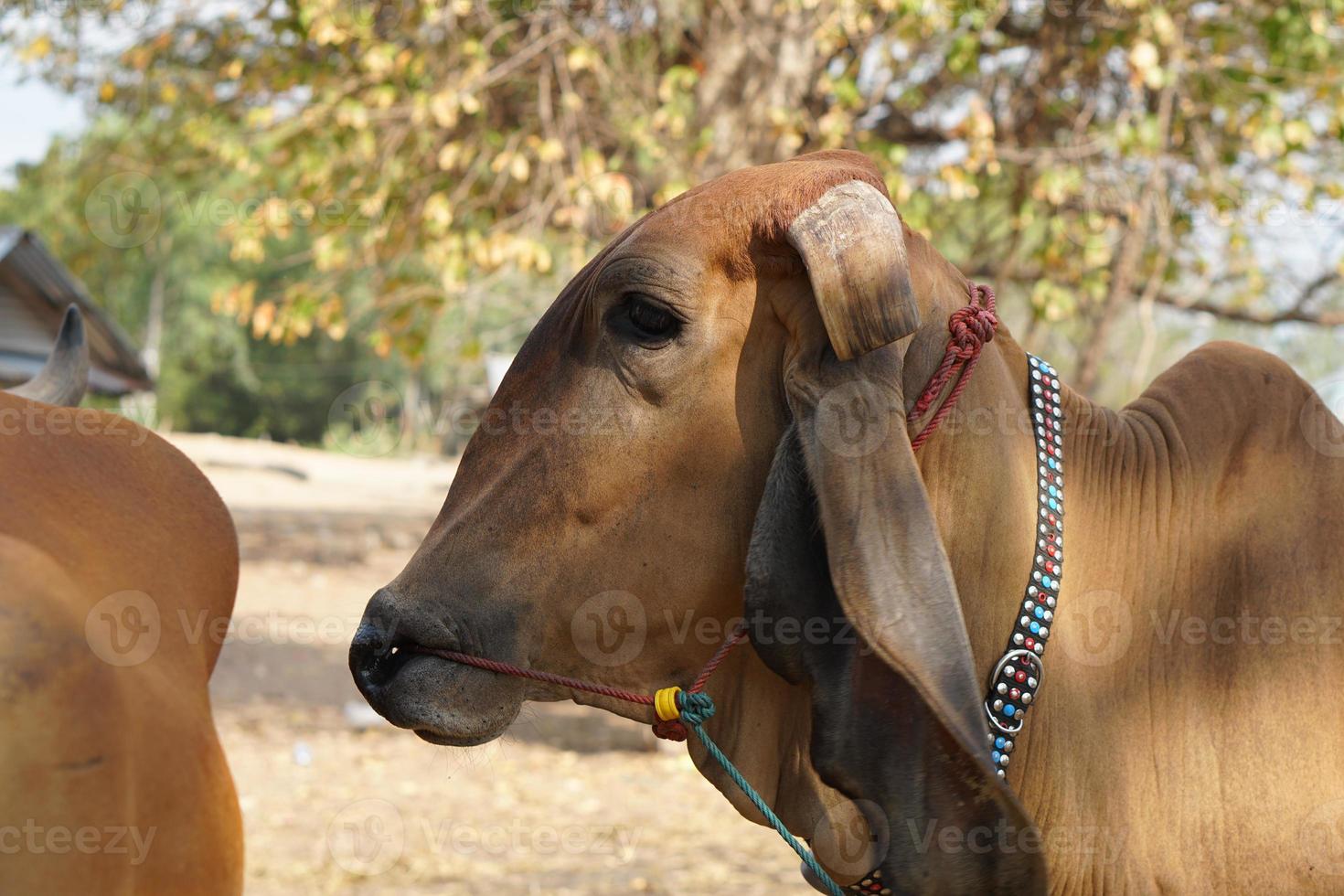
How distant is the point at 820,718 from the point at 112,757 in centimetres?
119

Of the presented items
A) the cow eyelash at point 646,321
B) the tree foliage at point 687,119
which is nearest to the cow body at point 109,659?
the cow eyelash at point 646,321

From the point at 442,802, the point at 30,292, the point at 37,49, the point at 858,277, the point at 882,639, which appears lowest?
the point at 442,802

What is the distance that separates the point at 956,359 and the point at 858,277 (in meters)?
0.25

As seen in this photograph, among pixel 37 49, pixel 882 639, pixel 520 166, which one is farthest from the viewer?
pixel 37 49

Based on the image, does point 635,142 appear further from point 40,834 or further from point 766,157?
point 40,834

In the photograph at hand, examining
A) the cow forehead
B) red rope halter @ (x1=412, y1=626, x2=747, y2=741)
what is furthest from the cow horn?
the cow forehead

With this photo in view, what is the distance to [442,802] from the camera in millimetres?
7250

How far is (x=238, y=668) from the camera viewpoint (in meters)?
10.3

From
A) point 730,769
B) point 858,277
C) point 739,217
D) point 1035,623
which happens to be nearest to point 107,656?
point 730,769

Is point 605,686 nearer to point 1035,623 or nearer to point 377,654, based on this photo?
point 377,654

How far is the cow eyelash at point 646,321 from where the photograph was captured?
1.94m

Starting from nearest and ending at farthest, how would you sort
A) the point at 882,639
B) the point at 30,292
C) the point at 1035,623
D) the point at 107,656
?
the point at 882,639
the point at 1035,623
the point at 107,656
the point at 30,292

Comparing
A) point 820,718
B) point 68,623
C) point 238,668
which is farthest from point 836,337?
point 238,668

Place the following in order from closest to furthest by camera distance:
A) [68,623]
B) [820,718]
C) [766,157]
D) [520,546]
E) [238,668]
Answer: [820,718]
[520,546]
[68,623]
[766,157]
[238,668]
